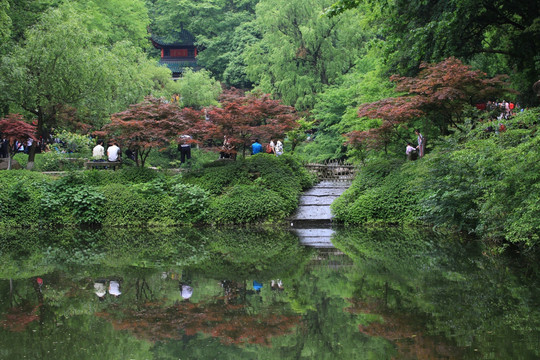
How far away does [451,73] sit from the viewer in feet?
50.5

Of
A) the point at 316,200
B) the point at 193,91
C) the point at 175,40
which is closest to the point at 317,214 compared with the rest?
the point at 316,200

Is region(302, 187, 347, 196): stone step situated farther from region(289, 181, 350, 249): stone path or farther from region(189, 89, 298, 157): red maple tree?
region(189, 89, 298, 157): red maple tree

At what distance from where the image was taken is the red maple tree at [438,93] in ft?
50.6

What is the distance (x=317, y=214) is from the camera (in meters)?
17.7

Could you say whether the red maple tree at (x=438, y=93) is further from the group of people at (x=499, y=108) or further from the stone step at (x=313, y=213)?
the stone step at (x=313, y=213)

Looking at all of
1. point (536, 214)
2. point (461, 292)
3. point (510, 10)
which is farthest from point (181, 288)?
point (510, 10)

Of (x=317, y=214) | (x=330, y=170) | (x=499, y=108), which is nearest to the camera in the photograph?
(x=499, y=108)

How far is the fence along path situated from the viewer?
49.1 ft

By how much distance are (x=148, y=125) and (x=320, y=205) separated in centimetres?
592

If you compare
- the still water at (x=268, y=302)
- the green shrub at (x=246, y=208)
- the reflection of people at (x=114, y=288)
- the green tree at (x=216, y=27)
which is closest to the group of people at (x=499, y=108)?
the still water at (x=268, y=302)

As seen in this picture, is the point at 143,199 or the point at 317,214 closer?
the point at 143,199

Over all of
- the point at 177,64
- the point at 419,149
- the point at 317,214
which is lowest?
the point at 317,214

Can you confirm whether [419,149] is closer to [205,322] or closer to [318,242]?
[318,242]

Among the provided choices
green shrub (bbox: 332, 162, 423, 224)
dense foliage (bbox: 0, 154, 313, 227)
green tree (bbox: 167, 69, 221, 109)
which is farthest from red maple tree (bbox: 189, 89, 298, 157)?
green tree (bbox: 167, 69, 221, 109)
